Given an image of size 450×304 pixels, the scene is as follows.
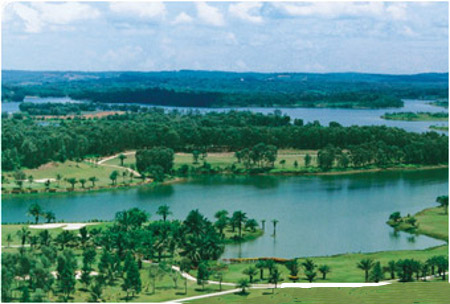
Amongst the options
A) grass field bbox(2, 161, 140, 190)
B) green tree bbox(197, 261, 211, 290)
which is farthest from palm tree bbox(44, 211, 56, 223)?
green tree bbox(197, 261, 211, 290)

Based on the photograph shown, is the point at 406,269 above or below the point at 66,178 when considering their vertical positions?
below

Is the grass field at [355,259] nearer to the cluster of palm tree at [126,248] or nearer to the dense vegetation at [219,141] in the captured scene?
the cluster of palm tree at [126,248]

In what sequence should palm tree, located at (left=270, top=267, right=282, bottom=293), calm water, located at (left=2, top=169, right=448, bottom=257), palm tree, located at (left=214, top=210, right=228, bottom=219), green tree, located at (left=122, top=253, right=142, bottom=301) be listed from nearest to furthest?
green tree, located at (left=122, top=253, right=142, bottom=301)
palm tree, located at (left=270, top=267, right=282, bottom=293)
calm water, located at (left=2, top=169, right=448, bottom=257)
palm tree, located at (left=214, top=210, right=228, bottom=219)

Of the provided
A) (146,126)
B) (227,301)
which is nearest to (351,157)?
(146,126)

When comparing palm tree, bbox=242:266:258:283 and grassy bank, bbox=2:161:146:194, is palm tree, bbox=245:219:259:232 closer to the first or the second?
palm tree, bbox=242:266:258:283

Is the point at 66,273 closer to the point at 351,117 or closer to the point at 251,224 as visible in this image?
the point at 251,224

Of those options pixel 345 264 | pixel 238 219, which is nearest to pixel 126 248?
pixel 238 219
